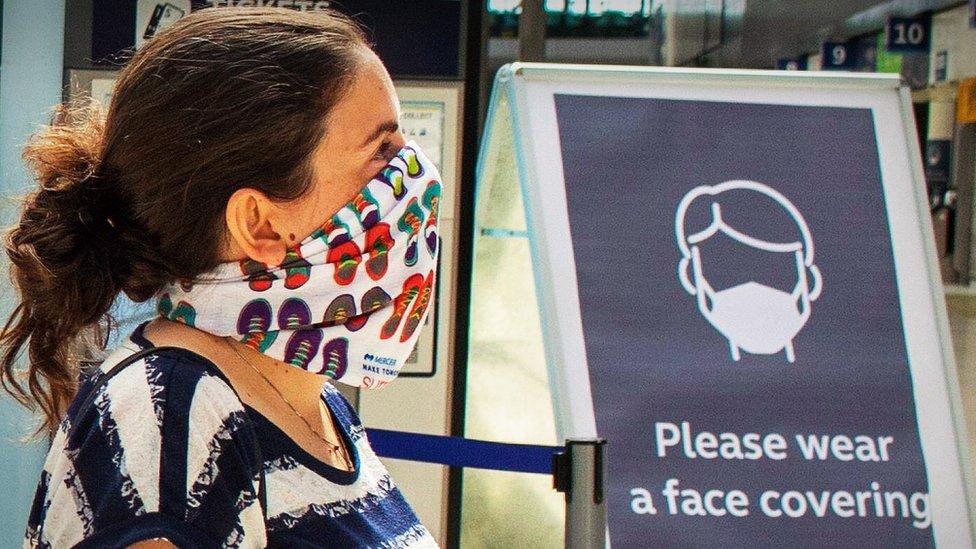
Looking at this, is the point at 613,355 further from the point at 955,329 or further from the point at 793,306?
the point at 955,329

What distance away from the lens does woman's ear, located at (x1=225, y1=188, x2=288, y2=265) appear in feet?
3.37

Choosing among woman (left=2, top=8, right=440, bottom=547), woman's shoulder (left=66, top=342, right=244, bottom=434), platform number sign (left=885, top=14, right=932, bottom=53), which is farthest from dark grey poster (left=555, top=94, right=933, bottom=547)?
platform number sign (left=885, top=14, right=932, bottom=53)

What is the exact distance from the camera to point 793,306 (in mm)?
2553

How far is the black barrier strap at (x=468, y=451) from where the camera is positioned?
6.10 ft

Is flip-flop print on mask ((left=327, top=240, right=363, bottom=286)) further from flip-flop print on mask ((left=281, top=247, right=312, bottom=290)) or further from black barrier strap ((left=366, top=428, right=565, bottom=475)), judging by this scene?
black barrier strap ((left=366, top=428, right=565, bottom=475))

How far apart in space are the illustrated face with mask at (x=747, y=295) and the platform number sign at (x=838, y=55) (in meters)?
17.0

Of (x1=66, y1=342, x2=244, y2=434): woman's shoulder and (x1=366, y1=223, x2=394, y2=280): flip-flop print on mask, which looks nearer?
(x1=66, y1=342, x2=244, y2=434): woman's shoulder

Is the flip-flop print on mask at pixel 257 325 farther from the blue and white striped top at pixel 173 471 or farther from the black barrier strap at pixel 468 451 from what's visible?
the black barrier strap at pixel 468 451

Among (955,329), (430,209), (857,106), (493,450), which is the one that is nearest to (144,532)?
(430,209)

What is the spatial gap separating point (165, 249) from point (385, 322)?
23 cm

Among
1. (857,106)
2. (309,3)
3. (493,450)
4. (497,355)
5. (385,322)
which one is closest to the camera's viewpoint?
(385,322)

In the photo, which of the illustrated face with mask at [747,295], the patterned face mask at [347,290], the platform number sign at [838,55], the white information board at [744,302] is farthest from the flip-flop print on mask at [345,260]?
the platform number sign at [838,55]

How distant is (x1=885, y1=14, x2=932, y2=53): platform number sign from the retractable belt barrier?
15510 mm

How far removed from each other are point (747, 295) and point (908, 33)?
1487 centimetres
